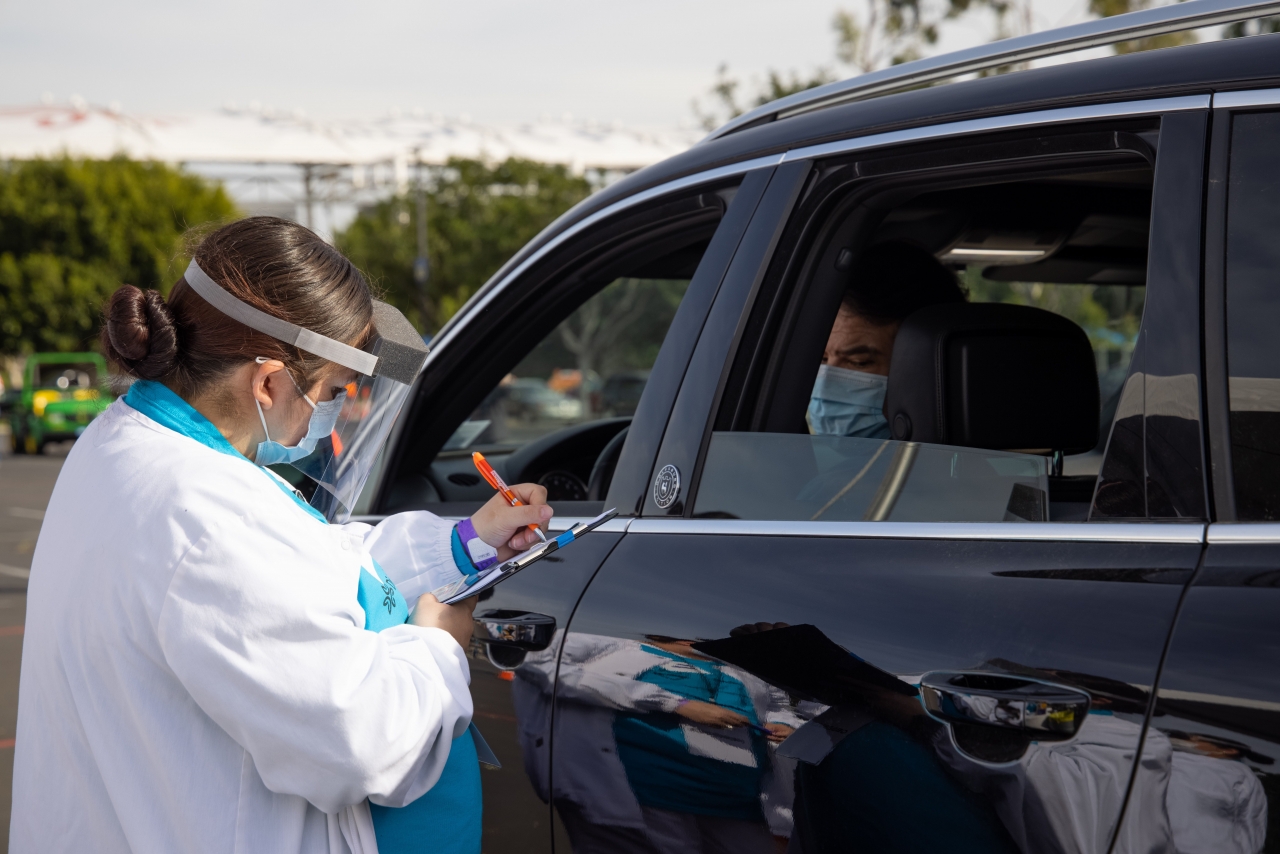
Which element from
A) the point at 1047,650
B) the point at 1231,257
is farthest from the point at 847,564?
the point at 1231,257

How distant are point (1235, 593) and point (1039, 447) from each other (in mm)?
815

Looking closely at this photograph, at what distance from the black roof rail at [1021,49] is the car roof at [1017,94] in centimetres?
6

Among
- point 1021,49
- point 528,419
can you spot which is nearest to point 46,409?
point 528,419

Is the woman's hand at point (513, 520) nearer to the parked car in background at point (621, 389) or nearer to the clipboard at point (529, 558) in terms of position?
the clipboard at point (529, 558)

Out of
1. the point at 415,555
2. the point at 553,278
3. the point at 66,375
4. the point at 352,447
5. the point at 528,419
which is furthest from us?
the point at 66,375

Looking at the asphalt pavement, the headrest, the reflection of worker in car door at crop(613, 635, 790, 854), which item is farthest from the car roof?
the asphalt pavement

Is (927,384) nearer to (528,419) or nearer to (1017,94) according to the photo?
(1017,94)

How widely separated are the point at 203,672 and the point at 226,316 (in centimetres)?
49

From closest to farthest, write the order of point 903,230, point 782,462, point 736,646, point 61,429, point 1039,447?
point 736,646 < point 782,462 < point 1039,447 < point 903,230 < point 61,429

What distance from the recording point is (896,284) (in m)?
2.53

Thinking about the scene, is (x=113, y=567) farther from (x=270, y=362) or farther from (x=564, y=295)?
(x=564, y=295)

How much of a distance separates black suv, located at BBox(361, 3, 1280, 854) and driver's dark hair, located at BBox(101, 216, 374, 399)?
0.58 m

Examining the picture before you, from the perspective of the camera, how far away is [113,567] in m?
1.40

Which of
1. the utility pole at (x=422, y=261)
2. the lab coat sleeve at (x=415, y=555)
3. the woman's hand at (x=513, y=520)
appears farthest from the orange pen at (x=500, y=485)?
the utility pole at (x=422, y=261)
